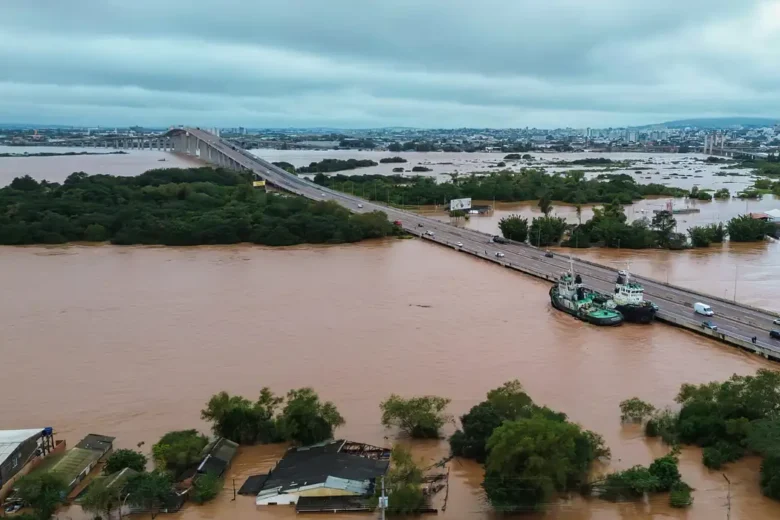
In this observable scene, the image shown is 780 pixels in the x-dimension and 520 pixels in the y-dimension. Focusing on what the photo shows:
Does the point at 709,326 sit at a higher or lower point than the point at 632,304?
lower

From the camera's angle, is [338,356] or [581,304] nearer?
[338,356]

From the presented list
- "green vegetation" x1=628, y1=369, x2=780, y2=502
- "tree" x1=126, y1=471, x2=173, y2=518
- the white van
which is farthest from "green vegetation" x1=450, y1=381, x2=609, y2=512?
the white van

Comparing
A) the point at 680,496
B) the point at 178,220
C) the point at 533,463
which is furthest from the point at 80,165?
the point at 680,496

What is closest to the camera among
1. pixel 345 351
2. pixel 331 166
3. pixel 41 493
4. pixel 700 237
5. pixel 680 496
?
pixel 41 493

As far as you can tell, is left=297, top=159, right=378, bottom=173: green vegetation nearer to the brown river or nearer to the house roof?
the brown river

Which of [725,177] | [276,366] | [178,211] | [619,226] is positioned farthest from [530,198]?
[276,366]

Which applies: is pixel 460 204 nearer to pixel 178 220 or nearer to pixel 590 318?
pixel 178 220

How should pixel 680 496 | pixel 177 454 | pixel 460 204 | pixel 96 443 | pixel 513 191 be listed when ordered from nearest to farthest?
pixel 680 496 < pixel 177 454 < pixel 96 443 < pixel 460 204 < pixel 513 191
